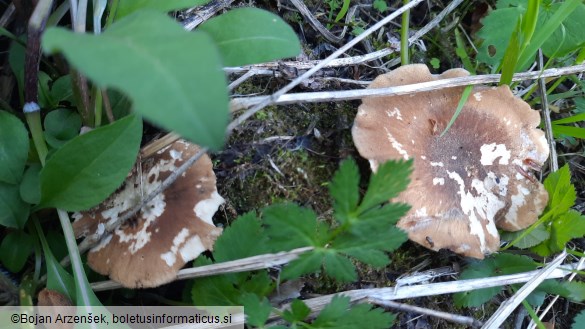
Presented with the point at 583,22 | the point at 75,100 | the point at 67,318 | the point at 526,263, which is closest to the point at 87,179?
the point at 75,100

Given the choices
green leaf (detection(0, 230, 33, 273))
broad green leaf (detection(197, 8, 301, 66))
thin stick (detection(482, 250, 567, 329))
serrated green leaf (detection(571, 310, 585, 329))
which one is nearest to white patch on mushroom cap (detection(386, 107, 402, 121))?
broad green leaf (detection(197, 8, 301, 66))

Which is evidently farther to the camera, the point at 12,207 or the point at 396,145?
the point at 396,145

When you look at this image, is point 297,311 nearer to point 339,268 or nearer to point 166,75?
point 339,268

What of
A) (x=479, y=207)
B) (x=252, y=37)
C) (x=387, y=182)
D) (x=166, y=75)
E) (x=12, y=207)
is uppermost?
(x=166, y=75)

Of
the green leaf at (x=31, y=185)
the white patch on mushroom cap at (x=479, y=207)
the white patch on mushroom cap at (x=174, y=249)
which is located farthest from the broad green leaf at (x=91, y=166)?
the white patch on mushroom cap at (x=479, y=207)

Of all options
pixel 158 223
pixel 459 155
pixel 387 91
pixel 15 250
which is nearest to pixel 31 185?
pixel 15 250
